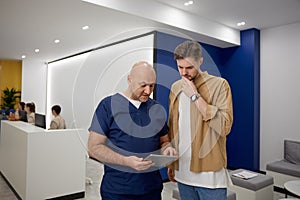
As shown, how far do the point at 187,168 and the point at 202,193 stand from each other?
122 millimetres

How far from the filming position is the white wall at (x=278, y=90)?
3824mm

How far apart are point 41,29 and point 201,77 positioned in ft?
12.0

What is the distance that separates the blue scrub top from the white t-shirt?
99 millimetres

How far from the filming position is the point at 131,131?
739mm

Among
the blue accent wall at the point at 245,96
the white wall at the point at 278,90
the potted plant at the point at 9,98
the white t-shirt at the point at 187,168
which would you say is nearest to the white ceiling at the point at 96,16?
the white wall at the point at 278,90

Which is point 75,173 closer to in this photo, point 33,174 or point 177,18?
point 33,174

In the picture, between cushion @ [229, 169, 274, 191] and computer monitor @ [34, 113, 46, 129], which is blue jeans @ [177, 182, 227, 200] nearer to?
cushion @ [229, 169, 274, 191]

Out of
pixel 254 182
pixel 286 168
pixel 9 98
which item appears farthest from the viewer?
pixel 9 98

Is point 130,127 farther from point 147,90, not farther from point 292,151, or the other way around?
point 292,151

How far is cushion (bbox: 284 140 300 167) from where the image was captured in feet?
11.3

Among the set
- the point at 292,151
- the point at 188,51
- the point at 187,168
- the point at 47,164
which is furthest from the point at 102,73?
the point at 292,151

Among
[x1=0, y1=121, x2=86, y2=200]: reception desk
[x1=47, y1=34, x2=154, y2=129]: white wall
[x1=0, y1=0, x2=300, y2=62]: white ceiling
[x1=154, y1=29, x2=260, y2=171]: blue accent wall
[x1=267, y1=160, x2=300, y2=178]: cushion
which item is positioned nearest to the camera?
[x1=47, y1=34, x2=154, y2=129]: white wall

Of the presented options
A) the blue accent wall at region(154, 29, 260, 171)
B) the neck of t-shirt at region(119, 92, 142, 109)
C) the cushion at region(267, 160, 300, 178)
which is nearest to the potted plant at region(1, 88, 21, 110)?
the blue accent wall at region(154, 29, 260, 171)

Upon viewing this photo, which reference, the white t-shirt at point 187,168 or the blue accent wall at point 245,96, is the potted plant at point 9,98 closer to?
the blue accent wall at point 245,96
